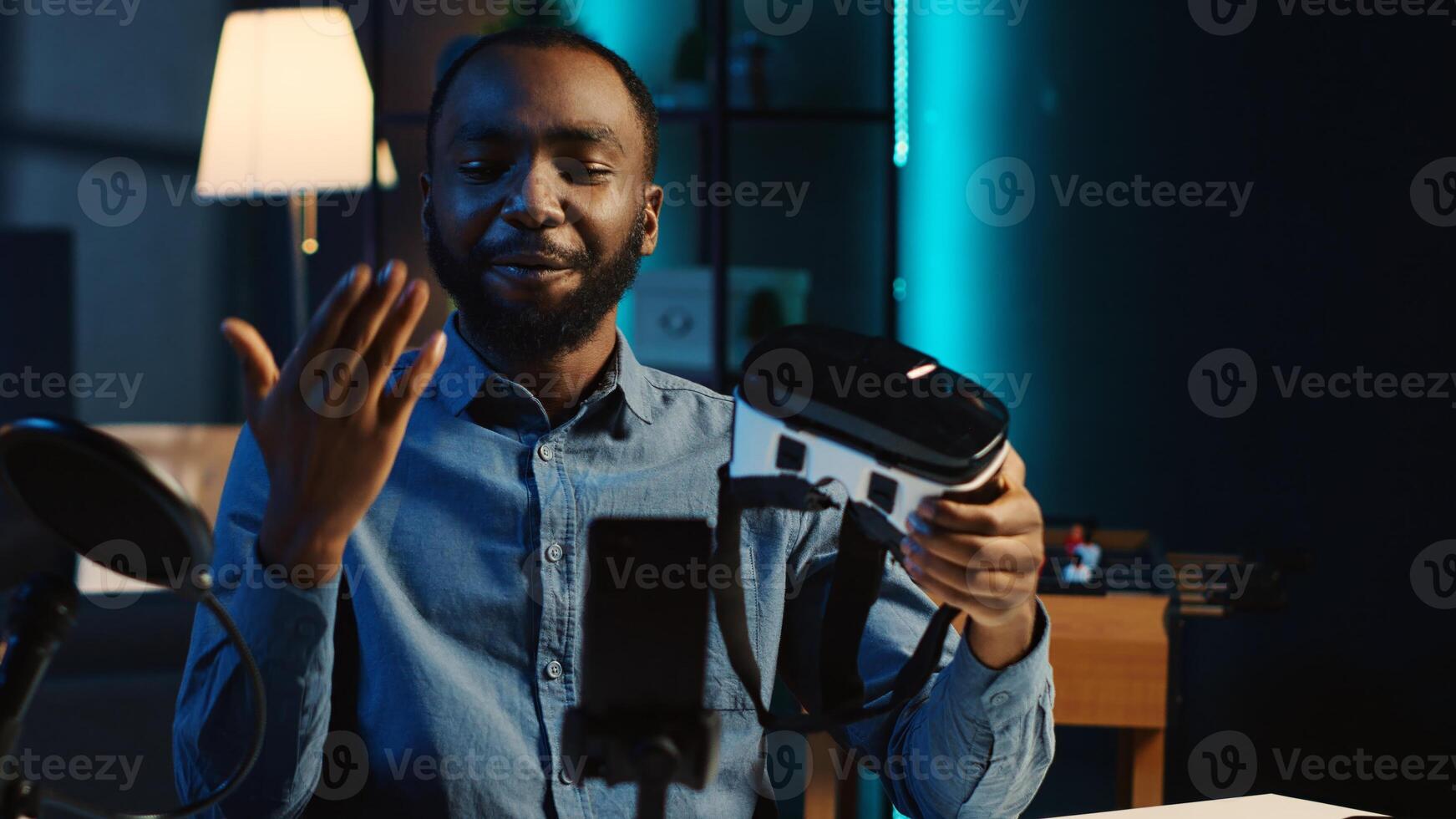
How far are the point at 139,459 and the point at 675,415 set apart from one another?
755 millimetres

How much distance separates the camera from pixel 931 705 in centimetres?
99

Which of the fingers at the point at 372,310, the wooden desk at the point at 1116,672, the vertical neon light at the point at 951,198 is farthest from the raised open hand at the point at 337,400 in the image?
the vertical neon light at the point at 951,198

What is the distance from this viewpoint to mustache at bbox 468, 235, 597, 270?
1.04 m

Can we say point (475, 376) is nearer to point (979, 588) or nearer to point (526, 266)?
point (526, 266)

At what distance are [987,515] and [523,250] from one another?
1.62ft

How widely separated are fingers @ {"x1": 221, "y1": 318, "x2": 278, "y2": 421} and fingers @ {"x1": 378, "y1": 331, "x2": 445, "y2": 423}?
66 millimetres

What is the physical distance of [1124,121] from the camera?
2.46 meters

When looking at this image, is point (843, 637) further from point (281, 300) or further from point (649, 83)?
point (281, 300)

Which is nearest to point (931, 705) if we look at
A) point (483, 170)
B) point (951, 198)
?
point (483, 170)

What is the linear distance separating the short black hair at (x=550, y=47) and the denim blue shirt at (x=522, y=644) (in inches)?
7.8

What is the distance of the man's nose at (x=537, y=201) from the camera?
1021 millimetres

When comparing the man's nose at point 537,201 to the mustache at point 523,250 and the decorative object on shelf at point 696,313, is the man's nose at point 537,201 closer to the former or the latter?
the mustache at point 523,250

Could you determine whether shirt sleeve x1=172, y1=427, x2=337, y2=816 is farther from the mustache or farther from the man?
the mustache

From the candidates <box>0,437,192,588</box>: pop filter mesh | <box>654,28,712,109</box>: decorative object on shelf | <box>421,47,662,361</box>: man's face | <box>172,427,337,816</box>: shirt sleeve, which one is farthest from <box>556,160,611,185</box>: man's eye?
<box>654,28,712,109</box>: decorative object on shelf
